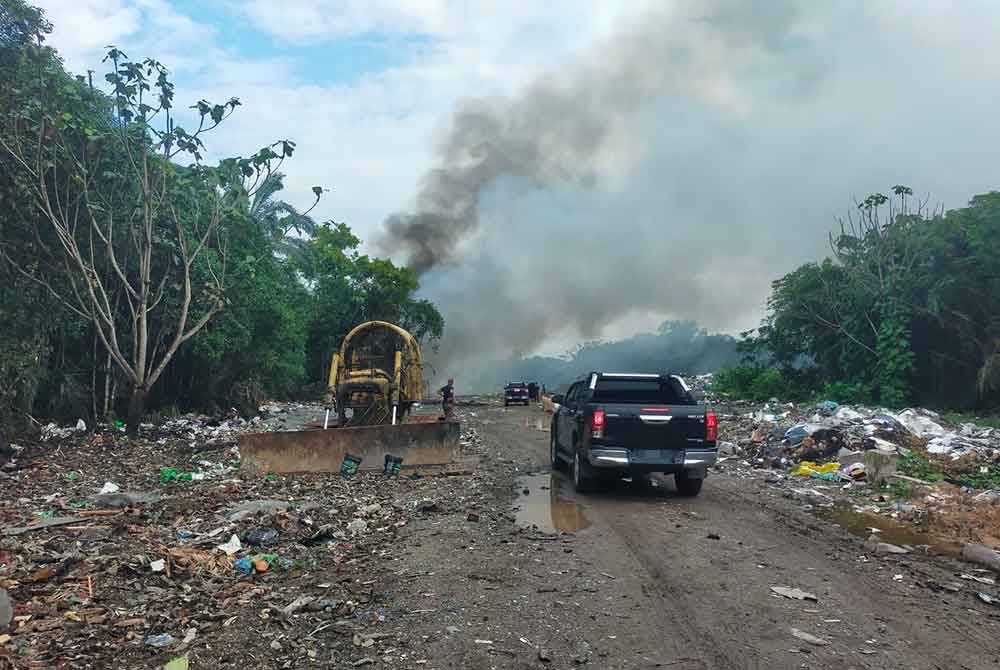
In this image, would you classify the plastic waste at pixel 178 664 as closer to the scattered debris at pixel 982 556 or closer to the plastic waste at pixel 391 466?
the scattered debris at pixel 982 556

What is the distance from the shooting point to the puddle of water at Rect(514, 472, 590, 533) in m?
8.60

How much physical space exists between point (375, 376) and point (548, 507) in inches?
270

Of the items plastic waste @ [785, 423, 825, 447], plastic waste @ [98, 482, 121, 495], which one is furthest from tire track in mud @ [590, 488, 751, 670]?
plastic waste @ [785, 423, 825, 447]

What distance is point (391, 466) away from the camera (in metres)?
12.6

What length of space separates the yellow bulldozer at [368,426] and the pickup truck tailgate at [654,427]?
14.3ft

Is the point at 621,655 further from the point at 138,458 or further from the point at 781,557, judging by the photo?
the point at 138,458

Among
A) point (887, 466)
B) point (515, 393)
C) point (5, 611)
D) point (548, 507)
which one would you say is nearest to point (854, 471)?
point (887, 466)

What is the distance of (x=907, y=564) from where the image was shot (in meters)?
7.07

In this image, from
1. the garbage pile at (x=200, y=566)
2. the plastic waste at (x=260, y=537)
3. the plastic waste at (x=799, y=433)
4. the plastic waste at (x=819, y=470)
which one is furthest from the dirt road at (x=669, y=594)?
the plastic waste at (x=799, y=433)

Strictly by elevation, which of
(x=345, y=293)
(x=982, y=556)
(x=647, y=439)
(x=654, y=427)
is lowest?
(x=982, y=556)

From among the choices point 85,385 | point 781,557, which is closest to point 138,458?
point 85,385

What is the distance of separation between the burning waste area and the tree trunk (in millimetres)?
13650

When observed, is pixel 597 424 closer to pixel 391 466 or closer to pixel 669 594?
pixel 391 466

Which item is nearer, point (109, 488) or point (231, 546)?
A: point (231, 546)
